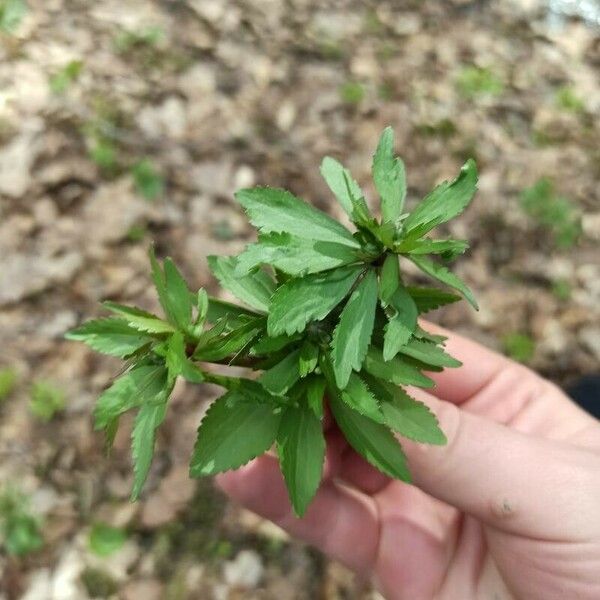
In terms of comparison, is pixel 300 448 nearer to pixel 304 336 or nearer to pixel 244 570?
pixel 304 336

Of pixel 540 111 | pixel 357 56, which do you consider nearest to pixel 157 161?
pixel 357 56

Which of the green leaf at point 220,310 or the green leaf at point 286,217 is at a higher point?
the green leaf at point 286,217

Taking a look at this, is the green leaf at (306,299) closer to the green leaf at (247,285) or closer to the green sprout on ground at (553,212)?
the green leaf at (247,285)

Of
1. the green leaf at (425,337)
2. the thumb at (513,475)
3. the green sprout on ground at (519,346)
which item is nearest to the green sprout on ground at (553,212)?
the green sprout on ground at (519,346)

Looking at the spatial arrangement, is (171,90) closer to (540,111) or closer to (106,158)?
(106,158)

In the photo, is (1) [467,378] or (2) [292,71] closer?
(1) [467,378]

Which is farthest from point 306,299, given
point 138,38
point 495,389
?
point 138,38
